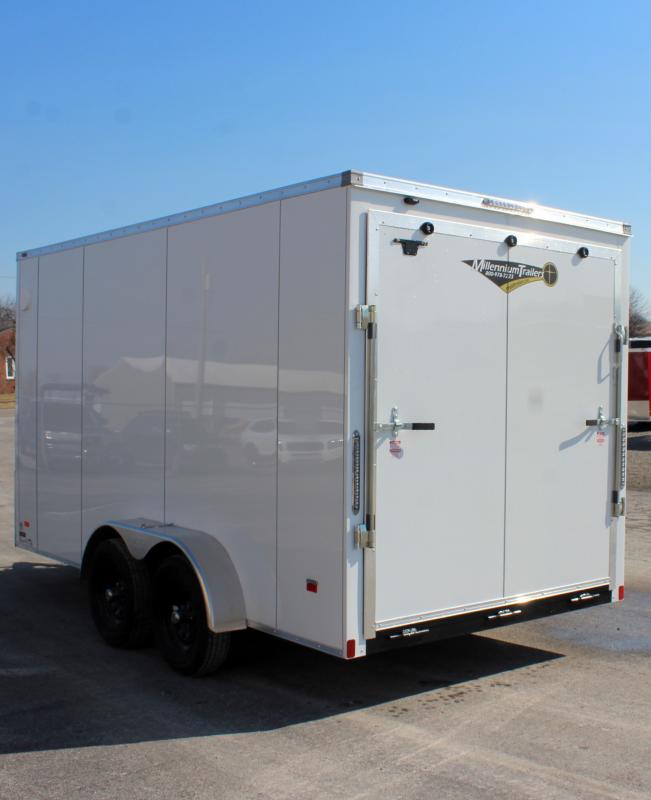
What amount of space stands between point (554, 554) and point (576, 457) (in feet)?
2.20

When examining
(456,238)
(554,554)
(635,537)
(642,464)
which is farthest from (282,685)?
(642,464)

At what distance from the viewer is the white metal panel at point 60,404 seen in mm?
7531

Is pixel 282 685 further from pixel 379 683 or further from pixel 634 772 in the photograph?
pixel 634 772

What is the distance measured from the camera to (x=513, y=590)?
232 inches

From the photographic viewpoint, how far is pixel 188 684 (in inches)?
232

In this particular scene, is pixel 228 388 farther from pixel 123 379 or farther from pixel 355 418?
pixel 123 379

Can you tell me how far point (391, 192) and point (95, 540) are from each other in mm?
3627

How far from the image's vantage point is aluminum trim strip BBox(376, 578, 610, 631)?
530 centimetres

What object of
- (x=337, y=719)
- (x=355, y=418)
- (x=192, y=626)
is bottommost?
(x=337, y=719)

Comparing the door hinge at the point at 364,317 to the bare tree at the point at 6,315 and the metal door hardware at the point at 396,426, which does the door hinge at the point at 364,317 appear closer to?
the metal door hardware at the point at 396,426

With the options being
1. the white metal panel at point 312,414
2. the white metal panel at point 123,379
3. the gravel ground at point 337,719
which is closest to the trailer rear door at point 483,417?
the white metal panel at point 312,414

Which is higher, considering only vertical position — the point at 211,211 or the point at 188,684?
the point at 211,211

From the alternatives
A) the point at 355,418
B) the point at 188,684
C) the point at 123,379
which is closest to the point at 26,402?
the point at 123,379

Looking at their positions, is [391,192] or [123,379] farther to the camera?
[123,379]
